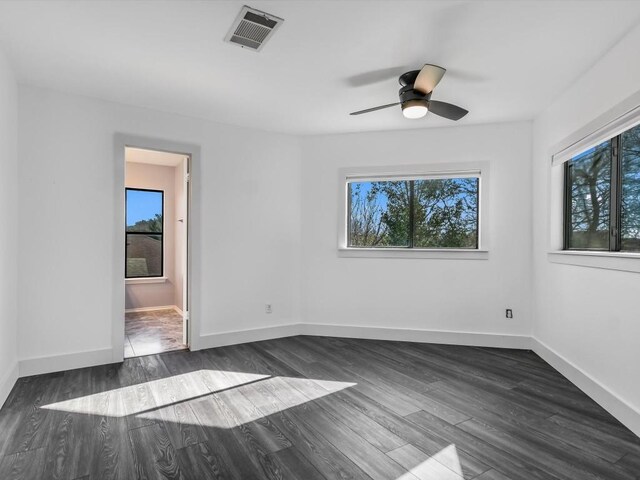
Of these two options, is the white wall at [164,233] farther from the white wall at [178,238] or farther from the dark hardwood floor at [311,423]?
the dark hardwood floor at [311,423]

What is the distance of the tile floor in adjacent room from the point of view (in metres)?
3.96

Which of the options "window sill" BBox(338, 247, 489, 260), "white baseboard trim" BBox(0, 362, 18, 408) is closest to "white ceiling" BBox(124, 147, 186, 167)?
"window sill" BBox(338, 247, 489, 260)

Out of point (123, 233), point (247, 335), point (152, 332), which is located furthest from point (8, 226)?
point (247, 335)

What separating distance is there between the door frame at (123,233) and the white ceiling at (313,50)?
0.39 metres

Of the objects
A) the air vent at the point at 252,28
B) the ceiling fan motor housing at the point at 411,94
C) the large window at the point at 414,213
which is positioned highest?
the air vent at the point at 252,28

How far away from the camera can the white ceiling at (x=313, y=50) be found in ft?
6.91

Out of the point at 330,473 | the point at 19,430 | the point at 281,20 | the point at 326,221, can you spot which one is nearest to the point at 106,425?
the point at 19,430

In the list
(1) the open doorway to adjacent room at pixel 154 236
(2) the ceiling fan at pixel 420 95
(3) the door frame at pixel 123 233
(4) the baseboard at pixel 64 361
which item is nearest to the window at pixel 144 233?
(1) the open doorway to adjacent room at pixel 154 236

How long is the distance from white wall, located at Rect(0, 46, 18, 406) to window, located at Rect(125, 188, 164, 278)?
3.09 meters

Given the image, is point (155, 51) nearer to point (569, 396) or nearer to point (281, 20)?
point (281, 20)

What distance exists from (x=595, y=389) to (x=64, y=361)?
4.33m

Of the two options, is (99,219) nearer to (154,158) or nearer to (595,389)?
(154,158)

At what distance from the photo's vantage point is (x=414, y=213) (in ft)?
14.6

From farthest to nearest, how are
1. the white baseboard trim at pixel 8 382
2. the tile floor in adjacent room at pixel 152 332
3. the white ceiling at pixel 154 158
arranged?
the white ceiling at pixel 154 158 < the tile floor in adjacent room at pixel 152 332 < the white baseboard trim at pixel 8 382
